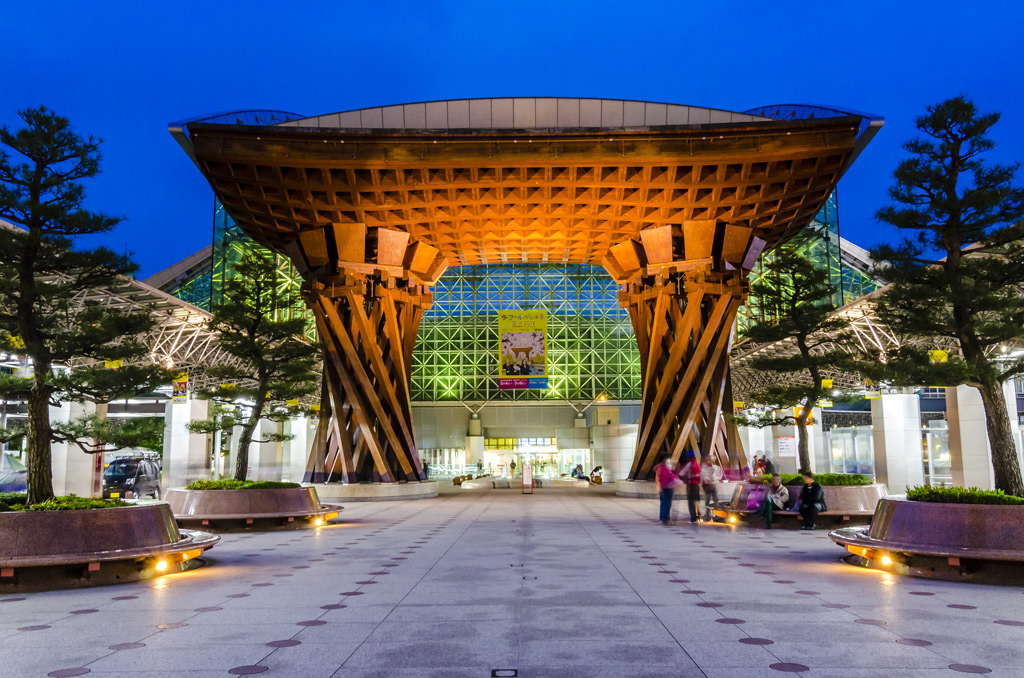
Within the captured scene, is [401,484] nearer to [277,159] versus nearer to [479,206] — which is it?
[479,206]

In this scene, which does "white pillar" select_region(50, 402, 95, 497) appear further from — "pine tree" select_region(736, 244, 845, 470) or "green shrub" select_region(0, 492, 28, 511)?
"pine tree" select_region(736, 244, 845, 470)

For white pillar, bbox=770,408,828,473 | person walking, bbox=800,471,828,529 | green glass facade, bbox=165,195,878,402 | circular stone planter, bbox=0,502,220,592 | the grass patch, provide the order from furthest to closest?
green glass facade, bbox=165,195,878,402
white pillar, bbox=770,408,828,473
person walking, bbox=800,471,828,529
the grass patch
circular stone planter, bbox=0,502,220,592

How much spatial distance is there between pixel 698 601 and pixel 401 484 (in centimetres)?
1888

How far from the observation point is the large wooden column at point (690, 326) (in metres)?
23.8

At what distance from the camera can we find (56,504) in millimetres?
8578

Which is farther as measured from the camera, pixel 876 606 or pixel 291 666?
pixel 876 606

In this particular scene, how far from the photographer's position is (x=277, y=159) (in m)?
20.4

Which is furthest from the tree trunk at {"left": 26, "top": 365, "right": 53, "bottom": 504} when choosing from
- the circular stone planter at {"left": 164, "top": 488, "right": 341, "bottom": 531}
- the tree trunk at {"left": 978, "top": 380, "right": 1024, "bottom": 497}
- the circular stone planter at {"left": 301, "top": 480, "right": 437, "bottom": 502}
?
the circular stone planter at {"left": 301, "top": 480, "right": 437, "bottom": 502}

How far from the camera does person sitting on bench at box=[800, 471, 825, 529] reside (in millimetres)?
13953

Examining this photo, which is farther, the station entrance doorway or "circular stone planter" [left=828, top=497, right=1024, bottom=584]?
the station entrance doorway

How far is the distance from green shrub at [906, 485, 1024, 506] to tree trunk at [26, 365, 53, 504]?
996 cm

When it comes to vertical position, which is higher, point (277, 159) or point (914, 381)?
point (277, 159)

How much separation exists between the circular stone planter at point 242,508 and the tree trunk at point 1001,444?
11.5 metres

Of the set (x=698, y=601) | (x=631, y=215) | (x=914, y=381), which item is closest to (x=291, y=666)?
(x=698, y=601)
